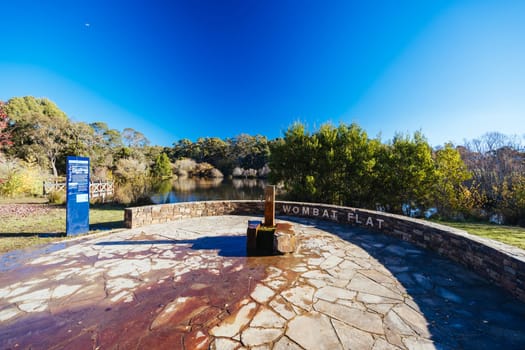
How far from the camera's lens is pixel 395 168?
304 inches

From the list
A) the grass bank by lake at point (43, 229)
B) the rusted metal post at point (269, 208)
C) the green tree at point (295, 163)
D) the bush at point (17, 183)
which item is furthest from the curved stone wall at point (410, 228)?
the bush at point (17, 183)

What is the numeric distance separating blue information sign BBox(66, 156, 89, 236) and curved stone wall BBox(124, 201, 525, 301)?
2.79 feet

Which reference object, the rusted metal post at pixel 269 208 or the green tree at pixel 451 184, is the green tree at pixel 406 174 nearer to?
the green tree at pixel 451 184

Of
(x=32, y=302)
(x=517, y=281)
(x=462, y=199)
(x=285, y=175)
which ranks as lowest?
(x=32, y=302)

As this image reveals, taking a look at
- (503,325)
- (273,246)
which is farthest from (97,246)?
(503,325)

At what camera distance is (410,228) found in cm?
420

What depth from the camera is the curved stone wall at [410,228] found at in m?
2.53

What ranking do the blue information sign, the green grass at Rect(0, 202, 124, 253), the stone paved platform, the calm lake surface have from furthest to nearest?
the calm lake surface
the blue information sign
the green grass at Rect(0, 202, 124, 253)
the stone paved platform

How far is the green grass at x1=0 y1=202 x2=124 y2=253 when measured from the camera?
408cm

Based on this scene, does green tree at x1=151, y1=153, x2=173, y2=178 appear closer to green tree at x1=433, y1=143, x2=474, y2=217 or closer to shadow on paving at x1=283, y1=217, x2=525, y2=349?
green tree at x1=433, y1=143, x2=474, y2=217

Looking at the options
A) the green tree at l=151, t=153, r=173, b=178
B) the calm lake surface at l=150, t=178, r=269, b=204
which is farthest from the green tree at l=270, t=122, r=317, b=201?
the green tree at l=151, t=153, r=173, b=178

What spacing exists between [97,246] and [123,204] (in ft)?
22.6

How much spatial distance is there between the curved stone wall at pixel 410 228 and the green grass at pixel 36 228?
129 cm

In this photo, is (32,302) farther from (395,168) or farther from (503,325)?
(395,168)
